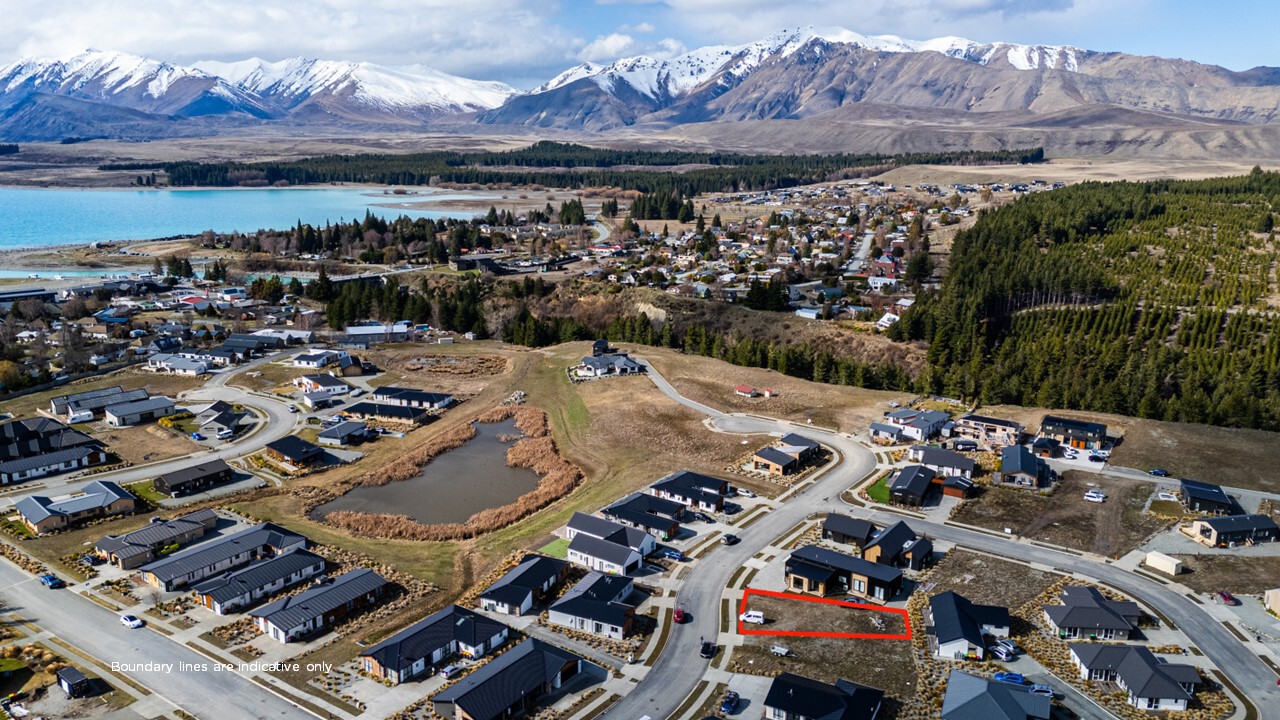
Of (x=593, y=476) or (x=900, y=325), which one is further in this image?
(x=900, y=325)

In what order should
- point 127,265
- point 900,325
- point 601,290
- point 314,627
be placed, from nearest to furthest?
point 314,627 < point 900,325 < point 601,290 < point 127,265

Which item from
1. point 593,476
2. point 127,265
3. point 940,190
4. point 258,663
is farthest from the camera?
point 940,190

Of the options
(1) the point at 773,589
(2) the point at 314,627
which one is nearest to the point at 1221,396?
(1) the point at 773,589

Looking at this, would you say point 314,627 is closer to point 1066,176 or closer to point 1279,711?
point 1279,711

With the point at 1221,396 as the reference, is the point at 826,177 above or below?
above

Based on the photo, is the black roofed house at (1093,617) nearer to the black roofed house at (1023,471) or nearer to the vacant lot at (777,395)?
the black roofed house at (1023,471)

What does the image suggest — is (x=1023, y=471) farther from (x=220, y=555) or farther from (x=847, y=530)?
(x=220, y=555)

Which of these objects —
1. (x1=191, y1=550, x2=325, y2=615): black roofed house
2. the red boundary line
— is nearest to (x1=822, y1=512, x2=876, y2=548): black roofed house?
the red boundary line
